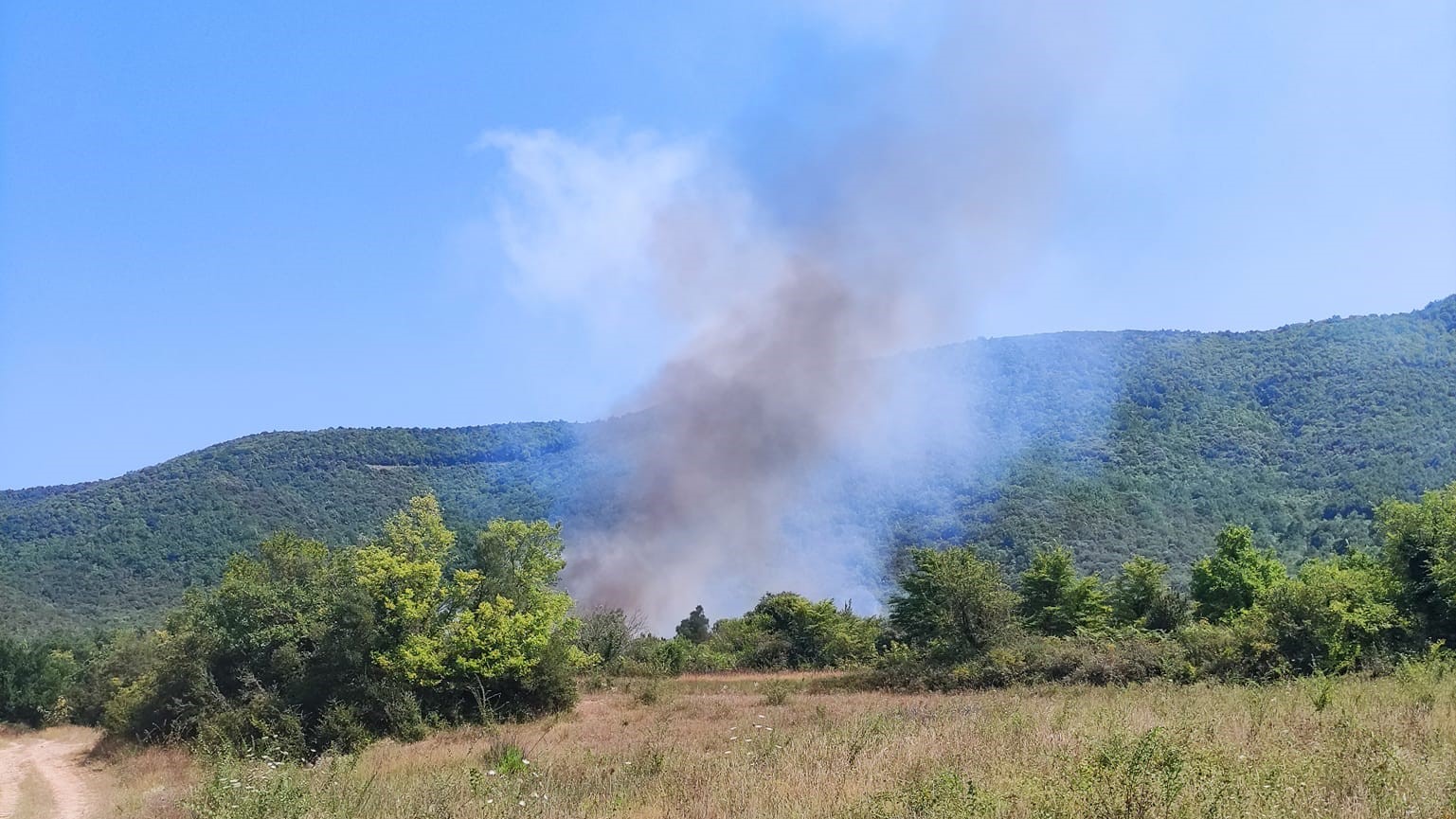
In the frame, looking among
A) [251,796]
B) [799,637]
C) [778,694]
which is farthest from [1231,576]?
[251,796]

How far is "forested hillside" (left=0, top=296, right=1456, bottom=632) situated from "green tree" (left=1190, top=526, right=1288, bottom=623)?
27944 millimetres

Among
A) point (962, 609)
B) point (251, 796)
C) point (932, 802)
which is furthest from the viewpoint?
point (962, 609)

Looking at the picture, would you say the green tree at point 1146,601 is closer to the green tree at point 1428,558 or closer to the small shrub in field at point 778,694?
the green tree at point 1428,558

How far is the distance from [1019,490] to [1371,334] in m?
56.2

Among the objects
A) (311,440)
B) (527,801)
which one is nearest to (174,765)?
(527,801)

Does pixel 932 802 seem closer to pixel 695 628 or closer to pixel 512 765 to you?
pixel 512 765

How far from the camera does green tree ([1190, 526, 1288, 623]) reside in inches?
1531

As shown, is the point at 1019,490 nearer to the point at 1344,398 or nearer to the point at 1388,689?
the point at 1344,398

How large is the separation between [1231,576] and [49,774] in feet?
152

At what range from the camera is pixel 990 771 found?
29.7ft

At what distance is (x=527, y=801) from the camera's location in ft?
31.5

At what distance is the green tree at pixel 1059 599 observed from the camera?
131 ft

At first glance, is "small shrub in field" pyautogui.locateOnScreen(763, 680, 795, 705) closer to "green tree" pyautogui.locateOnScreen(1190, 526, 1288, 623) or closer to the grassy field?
the grassy field

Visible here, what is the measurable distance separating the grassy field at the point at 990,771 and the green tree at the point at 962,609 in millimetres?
15846
